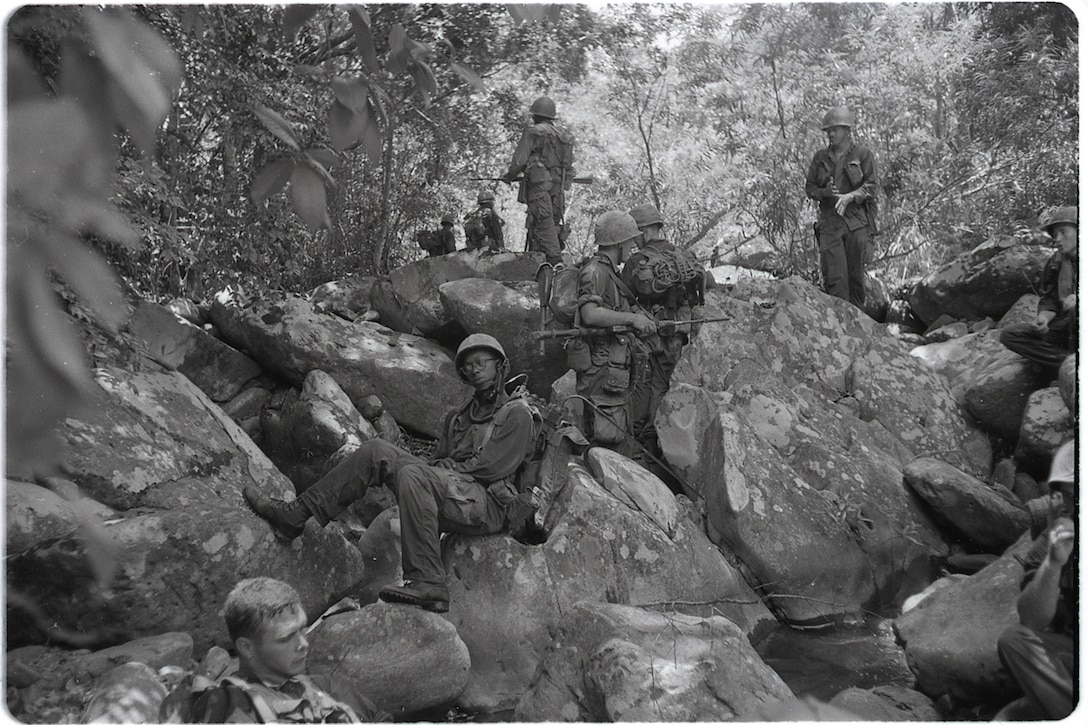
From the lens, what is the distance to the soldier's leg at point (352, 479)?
4.95 m

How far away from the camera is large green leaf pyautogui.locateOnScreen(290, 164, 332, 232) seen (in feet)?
5.62

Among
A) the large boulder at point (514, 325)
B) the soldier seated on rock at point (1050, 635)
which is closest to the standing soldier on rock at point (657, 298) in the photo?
the large boulder at point (514, 325)

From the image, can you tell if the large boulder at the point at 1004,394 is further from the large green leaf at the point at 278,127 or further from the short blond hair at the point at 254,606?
the large green leaf at the point at 278,127

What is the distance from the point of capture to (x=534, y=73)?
479 inches

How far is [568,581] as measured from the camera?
16.8ft

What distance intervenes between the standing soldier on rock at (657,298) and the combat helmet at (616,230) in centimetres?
21

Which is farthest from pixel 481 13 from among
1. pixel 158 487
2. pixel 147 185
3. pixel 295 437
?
pixel 158 487

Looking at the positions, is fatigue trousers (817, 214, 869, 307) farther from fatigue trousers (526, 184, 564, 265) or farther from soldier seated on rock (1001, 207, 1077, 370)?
fatigue trousers (526, 184, 564, 265)

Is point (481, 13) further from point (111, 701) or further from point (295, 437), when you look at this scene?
point (111, 701)

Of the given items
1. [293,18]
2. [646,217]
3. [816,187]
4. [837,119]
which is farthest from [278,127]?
[816,187]

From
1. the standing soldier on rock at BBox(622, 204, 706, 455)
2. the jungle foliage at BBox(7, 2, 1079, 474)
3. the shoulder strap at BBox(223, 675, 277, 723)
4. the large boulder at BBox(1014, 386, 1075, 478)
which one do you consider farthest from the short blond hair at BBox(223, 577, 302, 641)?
the large boulder at BBox(1014, 386, 1075, 478)

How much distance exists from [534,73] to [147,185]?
7735 millimetres

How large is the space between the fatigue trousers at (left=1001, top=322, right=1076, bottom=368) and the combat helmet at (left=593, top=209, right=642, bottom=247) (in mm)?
3178

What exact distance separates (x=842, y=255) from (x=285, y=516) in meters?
7.01
